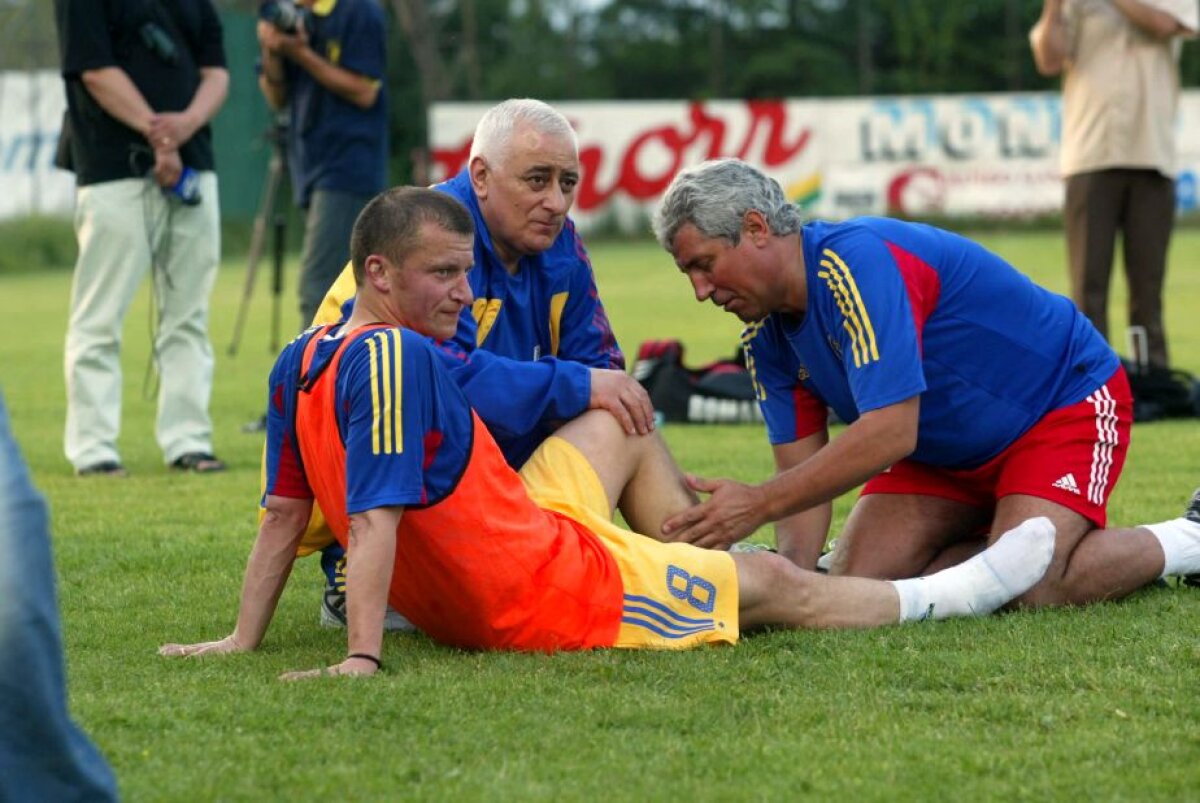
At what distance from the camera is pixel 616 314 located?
1700 cm

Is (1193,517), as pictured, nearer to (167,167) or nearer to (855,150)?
(167,167)

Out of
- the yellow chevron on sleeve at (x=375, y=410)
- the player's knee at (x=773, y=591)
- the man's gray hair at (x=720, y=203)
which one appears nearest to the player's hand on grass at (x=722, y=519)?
the player's knee at (x=773, y=591)

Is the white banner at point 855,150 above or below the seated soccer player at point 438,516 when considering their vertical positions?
below

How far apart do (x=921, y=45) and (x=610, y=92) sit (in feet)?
23.7

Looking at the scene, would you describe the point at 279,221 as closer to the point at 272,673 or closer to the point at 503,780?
the point at 272,673

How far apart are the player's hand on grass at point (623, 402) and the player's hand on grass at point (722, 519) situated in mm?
230

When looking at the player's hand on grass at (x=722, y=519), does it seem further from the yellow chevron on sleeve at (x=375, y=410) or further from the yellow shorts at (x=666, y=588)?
the yellow chevron on sleeve at (x=375, y=410)

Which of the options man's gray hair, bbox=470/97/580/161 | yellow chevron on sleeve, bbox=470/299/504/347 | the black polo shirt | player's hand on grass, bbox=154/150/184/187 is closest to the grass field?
yellow chevron on sleeve, bbox=470/299/504/347

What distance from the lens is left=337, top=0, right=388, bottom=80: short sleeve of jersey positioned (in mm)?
9164

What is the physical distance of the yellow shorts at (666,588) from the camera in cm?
429

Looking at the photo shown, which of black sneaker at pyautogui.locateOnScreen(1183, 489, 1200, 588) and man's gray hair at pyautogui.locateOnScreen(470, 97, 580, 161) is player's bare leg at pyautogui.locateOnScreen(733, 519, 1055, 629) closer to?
black sneaker at pyautogui.locateOnScreen(1183, 489, 1200, 588)

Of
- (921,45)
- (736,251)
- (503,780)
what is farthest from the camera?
(921,45)

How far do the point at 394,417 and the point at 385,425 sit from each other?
2cm

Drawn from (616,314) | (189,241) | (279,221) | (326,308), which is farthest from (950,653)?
(616,314)
